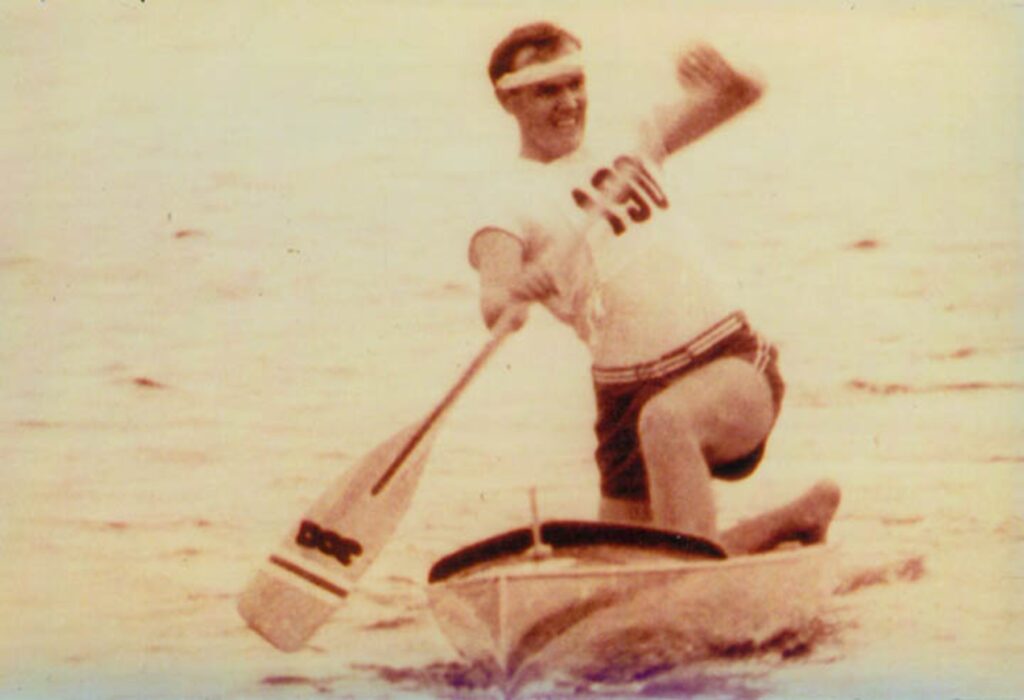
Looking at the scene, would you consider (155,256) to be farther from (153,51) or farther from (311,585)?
(311,585)

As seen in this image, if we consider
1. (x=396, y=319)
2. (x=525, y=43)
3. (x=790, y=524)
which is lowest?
(x=790, y=524)

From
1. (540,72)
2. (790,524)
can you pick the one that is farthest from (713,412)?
(540,72)

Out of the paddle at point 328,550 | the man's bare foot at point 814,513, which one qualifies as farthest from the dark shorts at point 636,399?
the paddle at point 328,550

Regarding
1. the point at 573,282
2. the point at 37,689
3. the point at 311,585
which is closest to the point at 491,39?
the point at 573,282

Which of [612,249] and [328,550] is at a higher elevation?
[612,249]

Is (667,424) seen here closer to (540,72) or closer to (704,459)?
(704,459)

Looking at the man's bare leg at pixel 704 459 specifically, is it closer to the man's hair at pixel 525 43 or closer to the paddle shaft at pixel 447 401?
the paddle shaft at pixel 447 401

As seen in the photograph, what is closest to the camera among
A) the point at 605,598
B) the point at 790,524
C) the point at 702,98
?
the point at 605,598

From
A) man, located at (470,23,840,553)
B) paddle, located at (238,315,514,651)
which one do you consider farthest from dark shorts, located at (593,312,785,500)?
paddle, located at (238,315,514,651)
